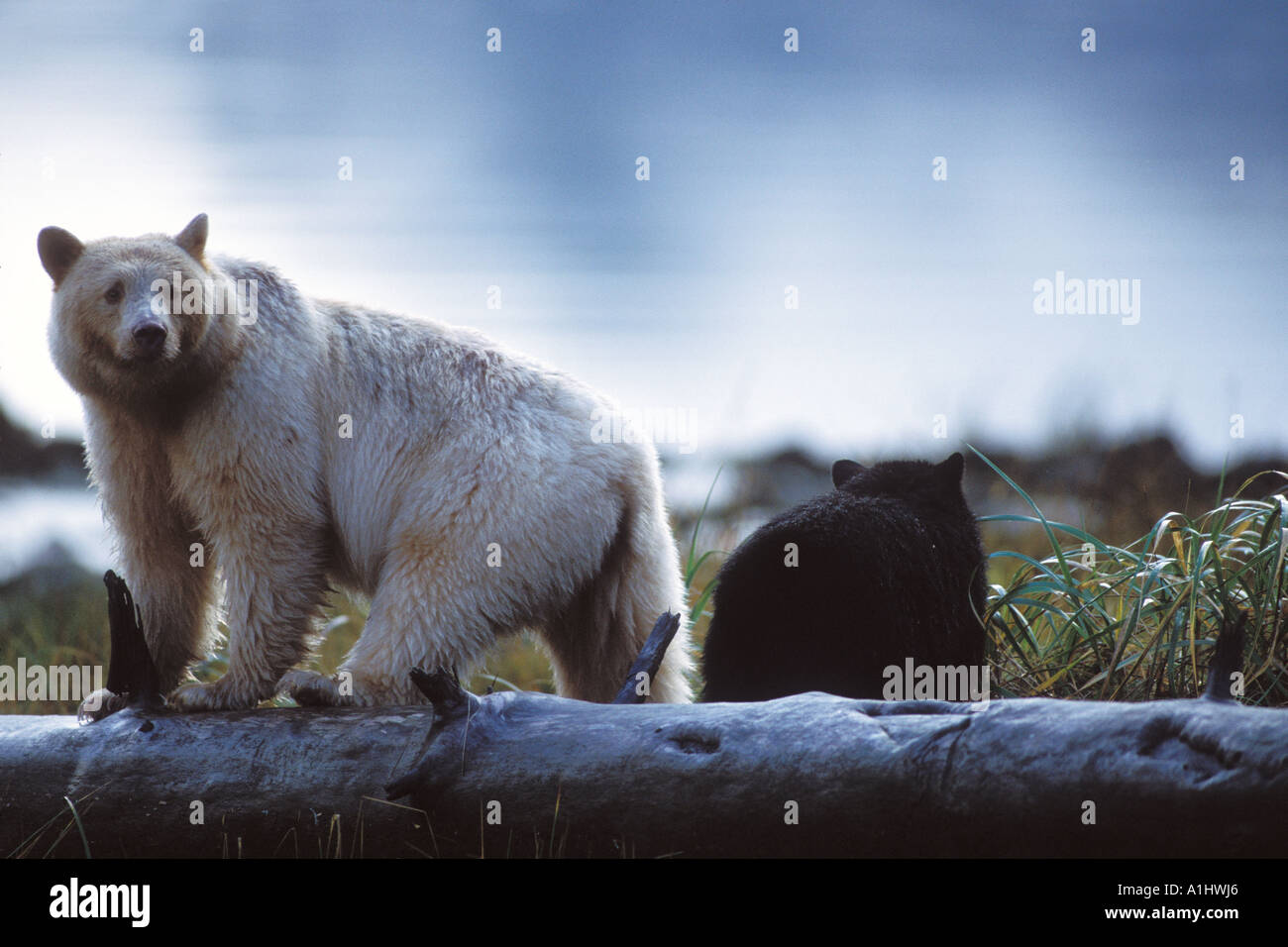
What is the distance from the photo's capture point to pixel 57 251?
14.1 feet

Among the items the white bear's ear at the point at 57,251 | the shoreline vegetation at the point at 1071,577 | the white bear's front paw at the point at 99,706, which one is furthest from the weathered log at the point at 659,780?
the white bear's ear at the point at 57,251

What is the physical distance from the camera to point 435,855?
353cm

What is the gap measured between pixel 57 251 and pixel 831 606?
336 centimetres

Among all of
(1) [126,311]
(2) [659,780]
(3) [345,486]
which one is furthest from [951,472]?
(1) [126,311]

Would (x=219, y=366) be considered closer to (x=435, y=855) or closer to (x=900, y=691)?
(x=435, y=855)

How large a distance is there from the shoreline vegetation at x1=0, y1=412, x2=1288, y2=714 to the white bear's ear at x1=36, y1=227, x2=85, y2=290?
170 centimetres

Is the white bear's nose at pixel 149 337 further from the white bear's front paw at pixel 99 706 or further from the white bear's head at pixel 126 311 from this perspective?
the white bear's front paw at pixel 99 706

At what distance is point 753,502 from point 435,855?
6.83 meters

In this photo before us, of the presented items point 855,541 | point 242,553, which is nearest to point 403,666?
point 242,553

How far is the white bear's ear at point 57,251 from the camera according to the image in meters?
4.24

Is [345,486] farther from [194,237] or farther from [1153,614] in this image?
[1153,614]

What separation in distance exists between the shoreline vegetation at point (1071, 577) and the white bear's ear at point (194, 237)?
5.07 feet

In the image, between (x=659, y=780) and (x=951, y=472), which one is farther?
(x=951, y=472)

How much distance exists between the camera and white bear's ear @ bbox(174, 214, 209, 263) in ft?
14.5
